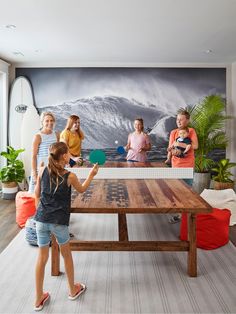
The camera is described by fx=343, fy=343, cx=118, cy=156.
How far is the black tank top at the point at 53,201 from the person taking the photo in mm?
2258

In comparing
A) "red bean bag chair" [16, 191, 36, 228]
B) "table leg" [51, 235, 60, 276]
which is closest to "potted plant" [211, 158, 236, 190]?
"red bean bag chair" [16, 191, 36, 228]

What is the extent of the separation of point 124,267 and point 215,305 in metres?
0.91

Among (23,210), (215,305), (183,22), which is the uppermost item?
(183,22)

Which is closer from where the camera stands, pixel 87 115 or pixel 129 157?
pixel 129 157

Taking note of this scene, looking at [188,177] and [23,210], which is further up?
[188,177]

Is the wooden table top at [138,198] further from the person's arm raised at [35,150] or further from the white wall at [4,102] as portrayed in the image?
the white wall at [4,102]

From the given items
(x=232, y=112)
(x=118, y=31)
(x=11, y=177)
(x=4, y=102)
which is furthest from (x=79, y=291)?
(x=232, y=112)

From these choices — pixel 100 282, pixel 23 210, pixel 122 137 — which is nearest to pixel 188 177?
pixel 100 282

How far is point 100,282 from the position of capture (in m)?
2.72

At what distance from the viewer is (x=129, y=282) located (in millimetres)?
2721

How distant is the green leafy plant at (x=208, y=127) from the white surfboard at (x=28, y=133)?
3.05 meters

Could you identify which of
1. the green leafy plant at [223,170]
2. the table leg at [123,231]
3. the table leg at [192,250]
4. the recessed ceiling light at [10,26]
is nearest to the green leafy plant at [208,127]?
the green leafy plant at [223,170]

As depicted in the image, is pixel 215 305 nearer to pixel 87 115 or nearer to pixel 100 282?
pixel 100 282

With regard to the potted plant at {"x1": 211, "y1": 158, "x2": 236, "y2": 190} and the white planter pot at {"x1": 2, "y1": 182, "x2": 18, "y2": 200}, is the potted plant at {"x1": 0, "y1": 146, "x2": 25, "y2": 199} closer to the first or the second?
the white planter pot at {"x1": 2, "y1": 182, "x2": 18, "y2": 200}
